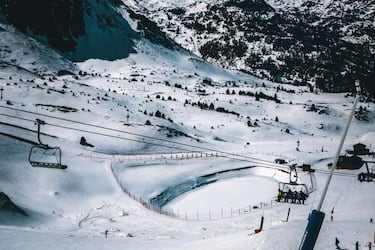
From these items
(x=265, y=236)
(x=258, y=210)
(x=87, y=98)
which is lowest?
(x=258, y=210)

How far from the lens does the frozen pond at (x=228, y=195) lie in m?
56.6

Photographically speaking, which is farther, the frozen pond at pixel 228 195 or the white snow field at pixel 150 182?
the frozen pond at pixel 228 195

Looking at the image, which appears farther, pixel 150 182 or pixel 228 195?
pixel 150 182

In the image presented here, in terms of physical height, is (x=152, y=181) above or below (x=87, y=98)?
below

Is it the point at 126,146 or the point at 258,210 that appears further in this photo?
the point at 126,146

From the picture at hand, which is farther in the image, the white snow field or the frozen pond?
the frozen pond

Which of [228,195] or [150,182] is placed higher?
[150,182]

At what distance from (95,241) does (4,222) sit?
1285 centimetres

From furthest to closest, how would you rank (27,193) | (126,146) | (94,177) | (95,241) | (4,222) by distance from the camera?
(126,146), (94,177), (27,193), (4,222), (95,241)

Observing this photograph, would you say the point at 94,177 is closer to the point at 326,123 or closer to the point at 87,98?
the point at 87,98

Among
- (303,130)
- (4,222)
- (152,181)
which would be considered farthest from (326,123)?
(4,222)

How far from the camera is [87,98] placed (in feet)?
345

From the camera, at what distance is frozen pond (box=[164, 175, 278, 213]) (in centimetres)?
5662

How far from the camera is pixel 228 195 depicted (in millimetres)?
60281
